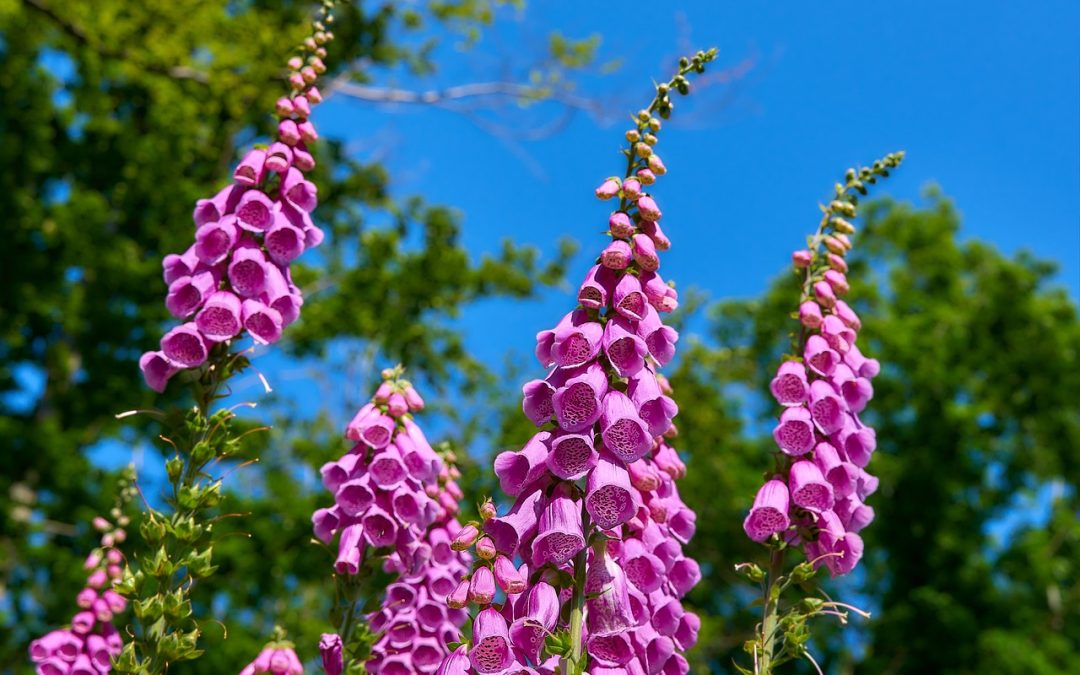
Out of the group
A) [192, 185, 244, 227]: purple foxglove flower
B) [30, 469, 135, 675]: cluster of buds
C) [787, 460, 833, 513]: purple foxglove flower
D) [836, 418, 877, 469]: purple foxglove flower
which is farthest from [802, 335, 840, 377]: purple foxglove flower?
[30, 469, 135, 675]: cluster of buds

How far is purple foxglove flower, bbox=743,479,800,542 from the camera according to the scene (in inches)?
130

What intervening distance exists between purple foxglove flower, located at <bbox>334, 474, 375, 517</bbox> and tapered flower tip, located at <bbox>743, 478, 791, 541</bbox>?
51.1 inches

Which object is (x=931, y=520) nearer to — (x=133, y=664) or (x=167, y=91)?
(x=167, y=91)

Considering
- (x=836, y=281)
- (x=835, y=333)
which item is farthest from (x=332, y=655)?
(x=836, y=281)

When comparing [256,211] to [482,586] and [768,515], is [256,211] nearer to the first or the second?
[482,586]

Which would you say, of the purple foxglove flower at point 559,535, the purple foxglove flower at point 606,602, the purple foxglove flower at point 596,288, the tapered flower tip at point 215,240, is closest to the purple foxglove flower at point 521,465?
the purple foxglove flower at point 559,535

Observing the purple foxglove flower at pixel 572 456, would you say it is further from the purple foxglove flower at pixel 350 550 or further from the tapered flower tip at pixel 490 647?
the purple foxglove flower at pixel 350 550

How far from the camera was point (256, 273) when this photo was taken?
11.9ft

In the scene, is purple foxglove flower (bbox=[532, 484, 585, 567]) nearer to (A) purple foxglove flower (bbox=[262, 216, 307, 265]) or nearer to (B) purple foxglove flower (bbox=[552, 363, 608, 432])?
(B) purple foxglove flower (bbox=[552, 363, 608, 432])

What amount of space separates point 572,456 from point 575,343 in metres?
0.32

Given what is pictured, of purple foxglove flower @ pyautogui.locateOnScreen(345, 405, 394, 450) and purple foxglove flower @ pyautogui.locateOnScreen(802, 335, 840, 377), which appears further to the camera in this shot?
purple foxglove flower @ pyautogui.locateOnScreen(345, 405, 394, 450)

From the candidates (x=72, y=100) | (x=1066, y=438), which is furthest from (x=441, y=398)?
(x=1066, y=438)

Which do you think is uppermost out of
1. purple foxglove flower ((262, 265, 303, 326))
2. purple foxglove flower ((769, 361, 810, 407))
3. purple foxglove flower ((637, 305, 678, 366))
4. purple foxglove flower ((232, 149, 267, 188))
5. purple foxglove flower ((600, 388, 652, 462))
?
purple foxglove flower ((232, 149, 267, 188))

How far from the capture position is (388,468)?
3.70m
